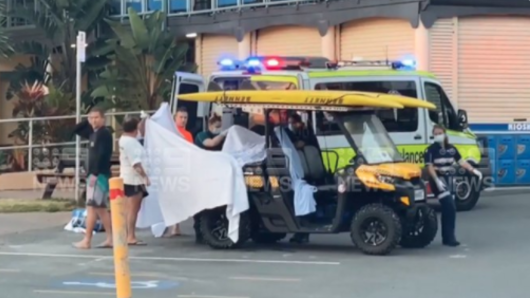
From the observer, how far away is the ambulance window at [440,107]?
60.5ft

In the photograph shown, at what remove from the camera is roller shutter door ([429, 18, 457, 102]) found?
22828 mm

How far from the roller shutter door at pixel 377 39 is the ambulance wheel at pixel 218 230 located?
32.8 feet

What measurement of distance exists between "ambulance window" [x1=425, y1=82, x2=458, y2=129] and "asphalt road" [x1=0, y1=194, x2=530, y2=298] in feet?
10.4

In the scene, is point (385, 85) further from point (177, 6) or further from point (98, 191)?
point (177, 6)

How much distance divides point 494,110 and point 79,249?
11.7 meters

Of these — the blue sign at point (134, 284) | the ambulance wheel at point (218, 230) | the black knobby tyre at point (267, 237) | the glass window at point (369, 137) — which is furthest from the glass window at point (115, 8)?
the blue sign at point (134, 284)

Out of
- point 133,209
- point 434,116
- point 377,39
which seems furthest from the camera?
point 377,39

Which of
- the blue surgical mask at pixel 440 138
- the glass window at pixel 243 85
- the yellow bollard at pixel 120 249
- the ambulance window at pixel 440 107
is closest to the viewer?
the yellow bollard at pixel 120 249

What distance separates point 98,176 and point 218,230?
1734mm

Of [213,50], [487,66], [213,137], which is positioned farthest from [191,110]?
[213,50]

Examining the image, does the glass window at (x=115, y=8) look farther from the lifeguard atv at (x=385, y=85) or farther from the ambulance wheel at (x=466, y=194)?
the ambulance wheel at (x=466, y=194)

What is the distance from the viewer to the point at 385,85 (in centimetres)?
1792

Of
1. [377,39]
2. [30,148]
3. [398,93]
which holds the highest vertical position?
[377,39]

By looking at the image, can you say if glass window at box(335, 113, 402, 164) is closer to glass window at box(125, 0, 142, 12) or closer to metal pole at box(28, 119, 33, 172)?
metal pole at box(28, 119, 33, 172)
